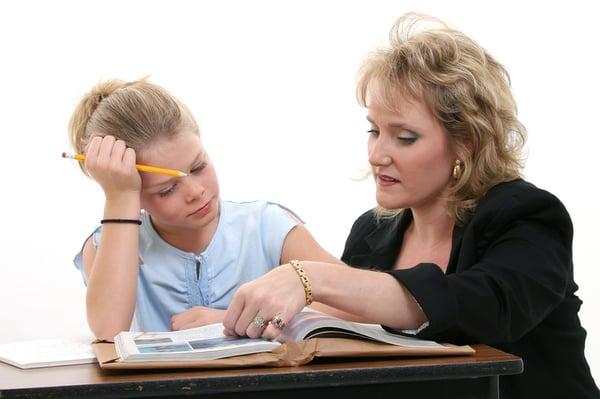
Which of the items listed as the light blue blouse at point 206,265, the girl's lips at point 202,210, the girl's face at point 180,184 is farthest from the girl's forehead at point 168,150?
the light blue blouse at point 206,265

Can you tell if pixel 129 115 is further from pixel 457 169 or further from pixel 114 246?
pixel 457 169

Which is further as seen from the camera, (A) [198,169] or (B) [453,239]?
(A) [198,169]

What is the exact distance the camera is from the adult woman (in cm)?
136

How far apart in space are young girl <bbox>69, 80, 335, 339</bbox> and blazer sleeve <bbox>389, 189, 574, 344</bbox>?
0.43 m

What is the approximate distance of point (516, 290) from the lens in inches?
55.7

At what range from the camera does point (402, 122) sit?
5.57ft

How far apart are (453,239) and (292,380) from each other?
2.11 feet

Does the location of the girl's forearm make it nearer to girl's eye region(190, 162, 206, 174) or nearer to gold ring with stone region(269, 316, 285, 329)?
girl's eye region(190, 162, 206, 174)

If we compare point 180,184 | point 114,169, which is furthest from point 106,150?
point 180,184

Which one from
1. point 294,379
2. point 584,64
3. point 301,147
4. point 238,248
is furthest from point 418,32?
point 584,64

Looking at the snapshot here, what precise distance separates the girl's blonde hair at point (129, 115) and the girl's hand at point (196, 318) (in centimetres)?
34

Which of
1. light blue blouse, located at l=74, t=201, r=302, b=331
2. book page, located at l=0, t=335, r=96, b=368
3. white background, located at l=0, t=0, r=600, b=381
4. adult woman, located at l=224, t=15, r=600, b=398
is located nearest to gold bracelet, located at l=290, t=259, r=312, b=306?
adult woman, located at l=224, t=15, r=600, b=398

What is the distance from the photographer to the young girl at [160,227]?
170cm

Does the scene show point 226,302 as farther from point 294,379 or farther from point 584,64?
point 584,64
